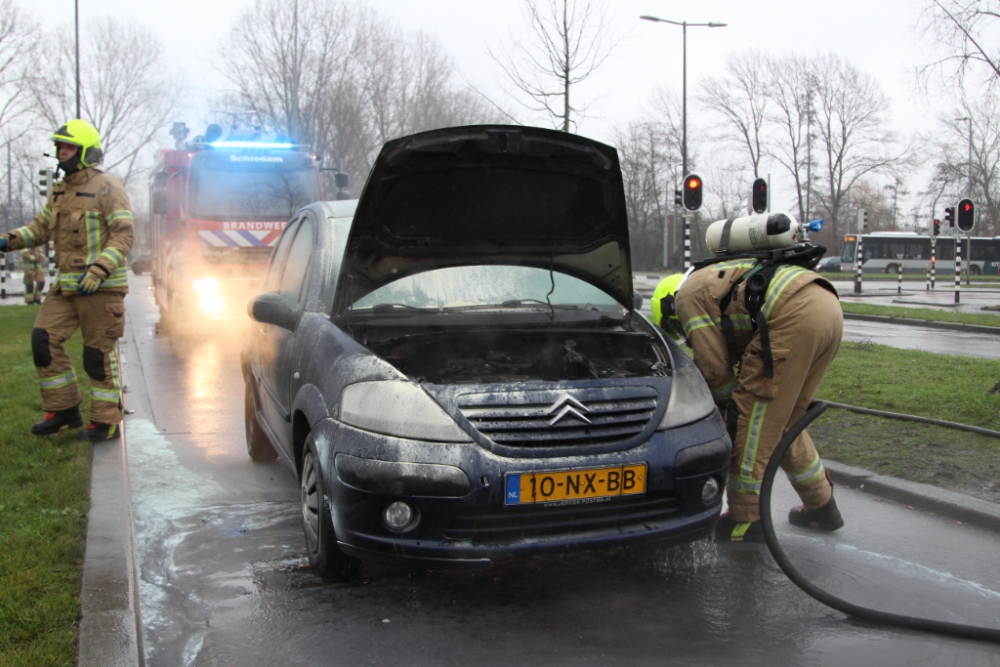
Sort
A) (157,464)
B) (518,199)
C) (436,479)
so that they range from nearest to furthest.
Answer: (436,479)
(518,199)
(157,464)

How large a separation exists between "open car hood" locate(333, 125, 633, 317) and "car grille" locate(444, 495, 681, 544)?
4.34ft

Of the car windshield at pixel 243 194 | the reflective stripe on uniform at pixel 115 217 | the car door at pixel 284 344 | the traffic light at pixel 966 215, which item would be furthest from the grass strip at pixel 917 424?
the traffic light at pixel 966 215

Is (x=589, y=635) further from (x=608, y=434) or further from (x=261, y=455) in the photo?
(x=261, y=455)

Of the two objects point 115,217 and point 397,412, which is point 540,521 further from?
point 115,217

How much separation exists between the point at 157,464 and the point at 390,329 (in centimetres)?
245

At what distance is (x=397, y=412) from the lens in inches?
123

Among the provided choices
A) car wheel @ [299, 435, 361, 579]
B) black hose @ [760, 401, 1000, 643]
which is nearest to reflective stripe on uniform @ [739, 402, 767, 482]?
black hose @ [760, 401, 1000, 643]

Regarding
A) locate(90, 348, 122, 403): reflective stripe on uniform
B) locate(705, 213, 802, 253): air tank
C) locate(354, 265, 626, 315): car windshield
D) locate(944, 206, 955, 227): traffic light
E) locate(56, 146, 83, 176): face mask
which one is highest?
locate(944, 206, 955, 227): traffic light

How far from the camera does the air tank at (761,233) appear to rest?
151 inches

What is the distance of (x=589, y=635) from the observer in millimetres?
3033

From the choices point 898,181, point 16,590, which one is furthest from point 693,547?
point 898,181

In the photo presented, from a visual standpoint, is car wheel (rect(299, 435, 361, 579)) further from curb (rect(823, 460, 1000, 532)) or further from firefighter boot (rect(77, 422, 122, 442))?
curb (rect(823, 460, 1000, 532))

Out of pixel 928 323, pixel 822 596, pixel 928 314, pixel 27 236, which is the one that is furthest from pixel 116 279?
pixel 928 314

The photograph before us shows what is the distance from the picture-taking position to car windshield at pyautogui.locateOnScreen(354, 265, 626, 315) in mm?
4102
